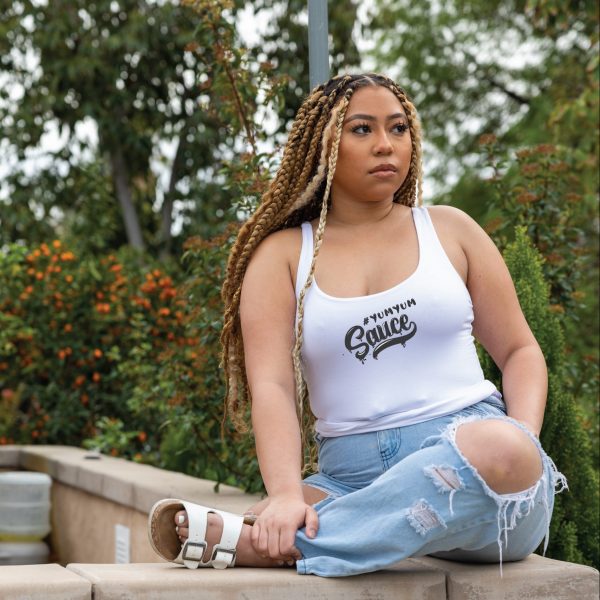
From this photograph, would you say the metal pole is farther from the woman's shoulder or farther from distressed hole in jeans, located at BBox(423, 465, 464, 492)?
distressed hole in jeans, located at BBox(423, 465, 464, 492)

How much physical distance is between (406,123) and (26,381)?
220 inches

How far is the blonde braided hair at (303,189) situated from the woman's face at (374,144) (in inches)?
1.2

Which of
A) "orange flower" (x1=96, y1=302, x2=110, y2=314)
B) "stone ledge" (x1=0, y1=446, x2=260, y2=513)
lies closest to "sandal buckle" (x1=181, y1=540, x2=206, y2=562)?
"stone ledge" (x1=0, y1=446, x2=260, y2=513)

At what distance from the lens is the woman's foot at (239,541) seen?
271 centimetres

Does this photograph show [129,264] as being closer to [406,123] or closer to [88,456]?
[88,456]

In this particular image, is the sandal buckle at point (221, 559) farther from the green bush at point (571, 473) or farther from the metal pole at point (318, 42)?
the metal pole at point (318, 42)

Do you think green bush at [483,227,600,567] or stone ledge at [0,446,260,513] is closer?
green bush at [483,227,600,567]

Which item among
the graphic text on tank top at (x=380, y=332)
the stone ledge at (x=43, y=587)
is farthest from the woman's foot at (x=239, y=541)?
the graphic text on tank top at (x=380, y=332)

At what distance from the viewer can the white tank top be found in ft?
9.42

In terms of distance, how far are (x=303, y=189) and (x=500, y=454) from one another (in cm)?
102

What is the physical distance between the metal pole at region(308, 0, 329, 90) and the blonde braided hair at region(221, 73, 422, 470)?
81 cm

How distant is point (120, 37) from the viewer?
11.8m

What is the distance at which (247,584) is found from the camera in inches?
104

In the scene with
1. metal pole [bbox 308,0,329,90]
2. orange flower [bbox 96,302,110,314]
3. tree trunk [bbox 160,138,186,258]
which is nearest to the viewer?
metal pole [bbox 308,0,329,90]
